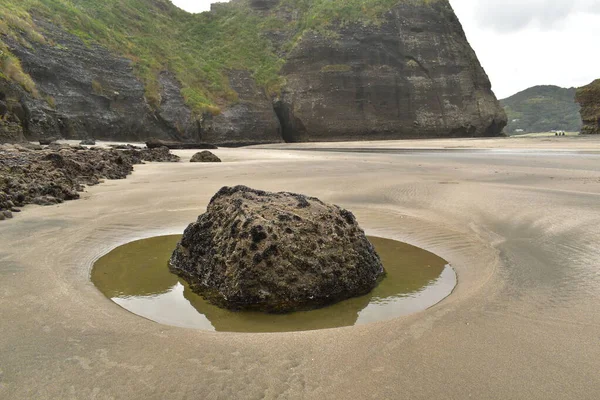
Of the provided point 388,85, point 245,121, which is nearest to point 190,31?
point 245,121

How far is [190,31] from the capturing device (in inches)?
2215

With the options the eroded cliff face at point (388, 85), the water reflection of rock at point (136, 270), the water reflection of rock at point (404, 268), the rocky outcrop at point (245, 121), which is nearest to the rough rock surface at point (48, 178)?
the water reflection of rock at point (136, 270)

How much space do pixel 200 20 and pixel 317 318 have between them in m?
63.8

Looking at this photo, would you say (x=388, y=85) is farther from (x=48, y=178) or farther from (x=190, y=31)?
(x=48, y=178)

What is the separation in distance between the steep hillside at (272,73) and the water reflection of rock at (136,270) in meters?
33.6

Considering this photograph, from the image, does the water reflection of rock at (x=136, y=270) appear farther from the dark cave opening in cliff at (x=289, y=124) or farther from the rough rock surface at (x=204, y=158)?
the dark cave opening in cliff at (x=289, y=124)

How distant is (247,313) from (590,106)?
47.4 metres

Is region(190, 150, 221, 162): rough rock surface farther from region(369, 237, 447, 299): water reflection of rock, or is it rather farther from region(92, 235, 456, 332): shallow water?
region(369, 237, 447, 299): water reflection of rock

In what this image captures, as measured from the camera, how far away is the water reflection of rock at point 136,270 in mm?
3230

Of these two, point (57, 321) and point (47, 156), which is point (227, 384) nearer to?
point (57, 321)

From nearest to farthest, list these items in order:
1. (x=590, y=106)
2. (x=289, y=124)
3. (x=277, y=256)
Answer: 1. (x=277, y=256)
2. (x=590, y=106)
3. (x=289, y=124)

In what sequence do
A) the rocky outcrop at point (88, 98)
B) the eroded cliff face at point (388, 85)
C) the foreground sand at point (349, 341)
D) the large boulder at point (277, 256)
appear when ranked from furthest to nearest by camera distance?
the eroded cliff face at point (388, 85) → the rocky outcrop at point (88, 98) → the large boulder at point (277, 256) → the foreground sand at point (349, 341)

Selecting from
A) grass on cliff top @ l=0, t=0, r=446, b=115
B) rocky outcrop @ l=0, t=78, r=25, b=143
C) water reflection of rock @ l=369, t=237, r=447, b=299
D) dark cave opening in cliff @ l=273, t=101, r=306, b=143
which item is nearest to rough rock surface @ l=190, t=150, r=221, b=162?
rocky outcrop @ l=0, t=78, r=25, b=143

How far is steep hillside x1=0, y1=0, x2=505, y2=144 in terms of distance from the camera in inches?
1437
